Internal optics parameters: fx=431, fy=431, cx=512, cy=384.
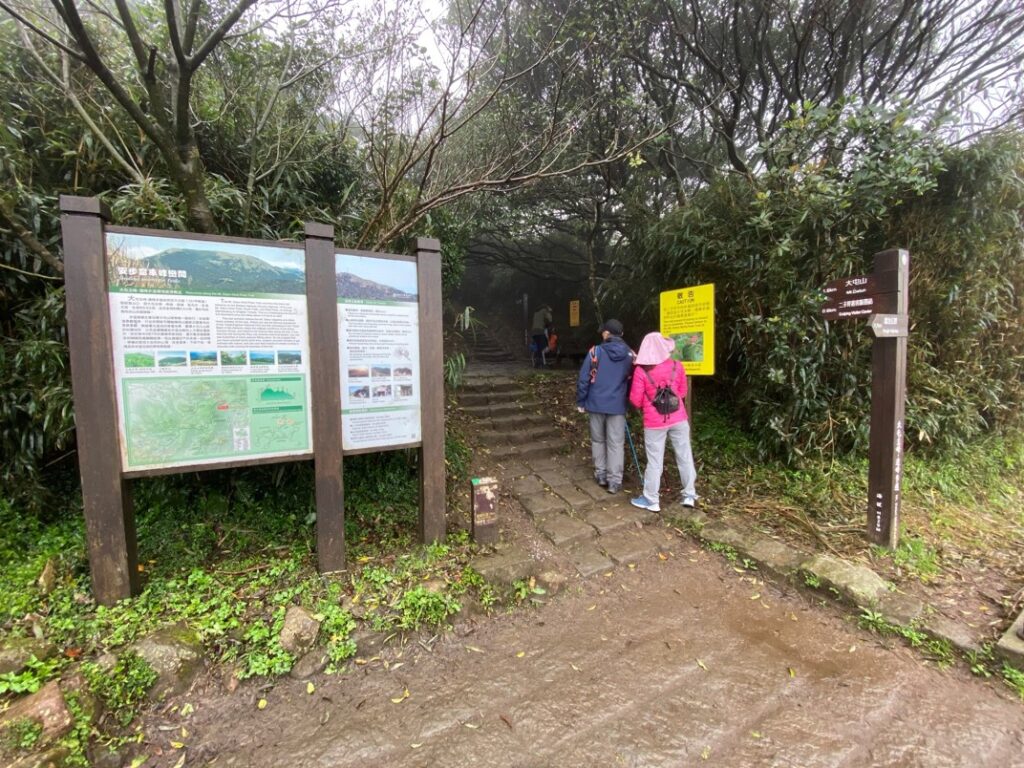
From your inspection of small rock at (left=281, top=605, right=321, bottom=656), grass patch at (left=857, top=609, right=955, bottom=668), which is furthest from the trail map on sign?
grass patch at (left=857, top=609, right=955, bottom=668)

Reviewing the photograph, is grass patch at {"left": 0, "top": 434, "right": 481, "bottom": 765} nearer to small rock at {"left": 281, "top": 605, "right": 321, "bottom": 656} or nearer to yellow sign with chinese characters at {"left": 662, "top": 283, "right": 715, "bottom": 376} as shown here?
small rock at {"left": 281, "top": 605, "right": 321, "bottom": 656}

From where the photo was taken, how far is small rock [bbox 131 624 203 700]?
2.08 m

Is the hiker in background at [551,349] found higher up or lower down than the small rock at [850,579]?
higher up

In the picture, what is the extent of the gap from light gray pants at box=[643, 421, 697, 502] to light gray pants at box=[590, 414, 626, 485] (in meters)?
0.36

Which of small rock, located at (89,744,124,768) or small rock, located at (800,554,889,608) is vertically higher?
small rock, located at (800,554,889,608)

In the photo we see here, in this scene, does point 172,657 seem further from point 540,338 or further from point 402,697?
point 540,338

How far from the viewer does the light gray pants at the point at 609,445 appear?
452 centimetres

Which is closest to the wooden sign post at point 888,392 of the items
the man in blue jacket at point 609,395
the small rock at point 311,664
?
the man in blue jacket at point 609,395

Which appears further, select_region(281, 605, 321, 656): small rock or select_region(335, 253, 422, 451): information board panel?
select_region(335, 253, 422, 451): information board panel

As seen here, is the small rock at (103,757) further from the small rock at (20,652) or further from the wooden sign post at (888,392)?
the wooden sign post at (888,392)

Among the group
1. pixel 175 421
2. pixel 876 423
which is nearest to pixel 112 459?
pixel 175 421

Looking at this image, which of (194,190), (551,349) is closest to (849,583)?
(194,190)

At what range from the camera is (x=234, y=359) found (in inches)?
103

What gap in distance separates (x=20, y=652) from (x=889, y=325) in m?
5.47
